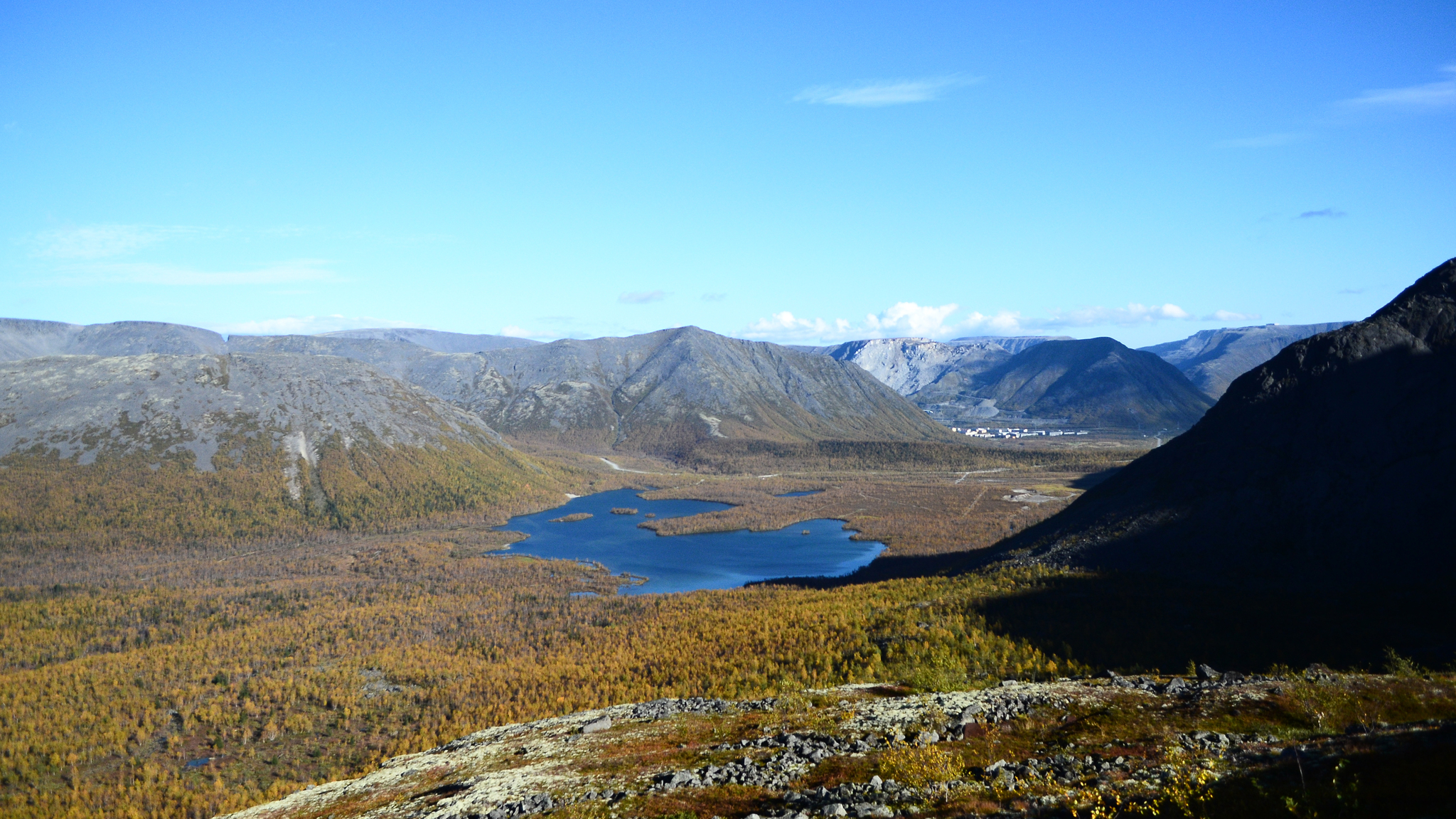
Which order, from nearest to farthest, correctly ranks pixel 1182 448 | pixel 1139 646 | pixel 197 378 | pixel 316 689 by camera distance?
pixel 1139 646, pixel 316 689, pixel 1182 448, pixel 197 378

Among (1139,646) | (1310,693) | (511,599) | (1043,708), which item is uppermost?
(1310,693)

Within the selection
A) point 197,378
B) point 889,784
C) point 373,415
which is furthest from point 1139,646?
point 197,378

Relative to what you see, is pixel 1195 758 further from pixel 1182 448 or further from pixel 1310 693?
pixel 1182 448

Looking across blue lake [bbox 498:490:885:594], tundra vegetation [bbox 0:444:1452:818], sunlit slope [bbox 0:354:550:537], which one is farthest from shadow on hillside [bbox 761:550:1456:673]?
sunlit slope [bbox 0:354:550:537]

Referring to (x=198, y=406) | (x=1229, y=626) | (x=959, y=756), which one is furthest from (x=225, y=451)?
(x=959, y=756)

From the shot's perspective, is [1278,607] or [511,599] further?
[511,599]

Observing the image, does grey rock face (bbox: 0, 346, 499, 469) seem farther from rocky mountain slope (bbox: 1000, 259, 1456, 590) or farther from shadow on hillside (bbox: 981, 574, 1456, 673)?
rocky mountain slope (bbox: 1000, 259, 1456, 590)

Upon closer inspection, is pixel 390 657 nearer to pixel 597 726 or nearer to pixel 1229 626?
pixel 597 726
